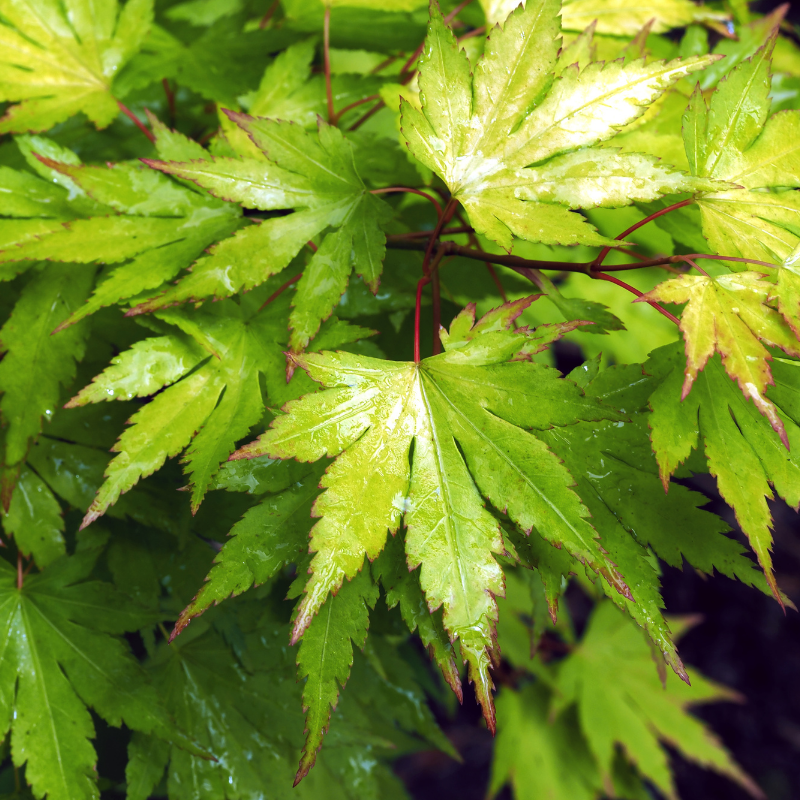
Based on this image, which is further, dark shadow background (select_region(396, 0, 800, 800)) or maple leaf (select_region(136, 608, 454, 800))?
dark shadow background (select_region(396, 0, 800, 800))

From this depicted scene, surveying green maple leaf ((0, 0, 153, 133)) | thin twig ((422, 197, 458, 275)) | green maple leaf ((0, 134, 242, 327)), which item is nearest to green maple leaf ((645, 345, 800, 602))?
thin twig ((422, 197, 458, 275))

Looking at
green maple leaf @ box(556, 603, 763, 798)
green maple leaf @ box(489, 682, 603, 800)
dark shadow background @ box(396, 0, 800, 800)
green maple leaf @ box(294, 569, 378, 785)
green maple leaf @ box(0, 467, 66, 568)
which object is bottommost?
dark shadow background @ box(396, 0, 800, 800)

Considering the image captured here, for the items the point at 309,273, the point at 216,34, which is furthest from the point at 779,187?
the point at 216,34

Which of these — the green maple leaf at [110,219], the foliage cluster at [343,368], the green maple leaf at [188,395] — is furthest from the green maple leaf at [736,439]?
the green maple leaf at [110,219]

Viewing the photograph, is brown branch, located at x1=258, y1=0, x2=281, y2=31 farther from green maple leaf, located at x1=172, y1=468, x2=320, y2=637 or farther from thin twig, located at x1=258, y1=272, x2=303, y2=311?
green maple leaf, located at x1=172, y1=468, x2=320, y2=637

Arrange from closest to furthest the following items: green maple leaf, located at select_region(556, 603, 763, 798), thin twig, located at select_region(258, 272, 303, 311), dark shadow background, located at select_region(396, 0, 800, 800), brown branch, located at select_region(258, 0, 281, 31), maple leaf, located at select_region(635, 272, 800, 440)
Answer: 1. maple leaf, located at select_region(635, 272, 800, 440)
2. thin twig, located at select_region(258, 272, 303, 311)
3. brown branch, located at select_region(258, 0, 281, 31)
4. green maple leaf, located at select_region(556, 603, 763, 798)
5. dark shadow background, located at select_region(396, 0, 800, 800)

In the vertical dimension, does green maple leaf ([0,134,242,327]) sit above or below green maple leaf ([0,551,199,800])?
above

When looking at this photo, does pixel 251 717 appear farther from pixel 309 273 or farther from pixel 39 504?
pixel 309 273
